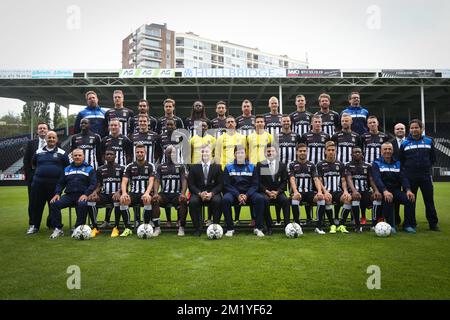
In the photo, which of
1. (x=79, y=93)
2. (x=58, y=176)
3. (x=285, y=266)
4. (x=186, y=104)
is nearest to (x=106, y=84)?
(x=79, y=93)

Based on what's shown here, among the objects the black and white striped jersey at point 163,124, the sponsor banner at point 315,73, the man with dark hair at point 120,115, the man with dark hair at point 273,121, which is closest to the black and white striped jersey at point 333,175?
the man with dark hair at point 273,121

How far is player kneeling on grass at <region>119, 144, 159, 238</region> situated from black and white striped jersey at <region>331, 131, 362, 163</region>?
11.7 ft

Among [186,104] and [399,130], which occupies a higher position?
[186,104]

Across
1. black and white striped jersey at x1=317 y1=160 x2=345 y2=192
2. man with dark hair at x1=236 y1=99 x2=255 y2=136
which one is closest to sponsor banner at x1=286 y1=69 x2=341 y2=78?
man with dark hair at x1=236 y1=99 x2=255 y2=136

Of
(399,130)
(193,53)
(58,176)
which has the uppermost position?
(193,53)

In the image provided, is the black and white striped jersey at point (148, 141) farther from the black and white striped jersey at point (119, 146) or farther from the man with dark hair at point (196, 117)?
the man with dark hair at point (196, 117)

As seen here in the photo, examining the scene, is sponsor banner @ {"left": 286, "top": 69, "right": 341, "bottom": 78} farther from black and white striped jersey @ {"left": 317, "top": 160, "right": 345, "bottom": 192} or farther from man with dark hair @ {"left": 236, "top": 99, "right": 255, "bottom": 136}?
black and white striped jersey @ {"left": 317, "top": 160, "right": 345, "bottom": 192}

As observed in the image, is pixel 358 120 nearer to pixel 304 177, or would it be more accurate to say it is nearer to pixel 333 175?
pixel 333 175

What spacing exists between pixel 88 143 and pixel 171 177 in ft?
5.85

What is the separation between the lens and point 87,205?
6137 millimetres

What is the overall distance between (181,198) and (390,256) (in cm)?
333

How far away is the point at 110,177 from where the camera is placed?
6.47 m

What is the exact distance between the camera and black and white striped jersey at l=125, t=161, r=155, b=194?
6.42 meters
